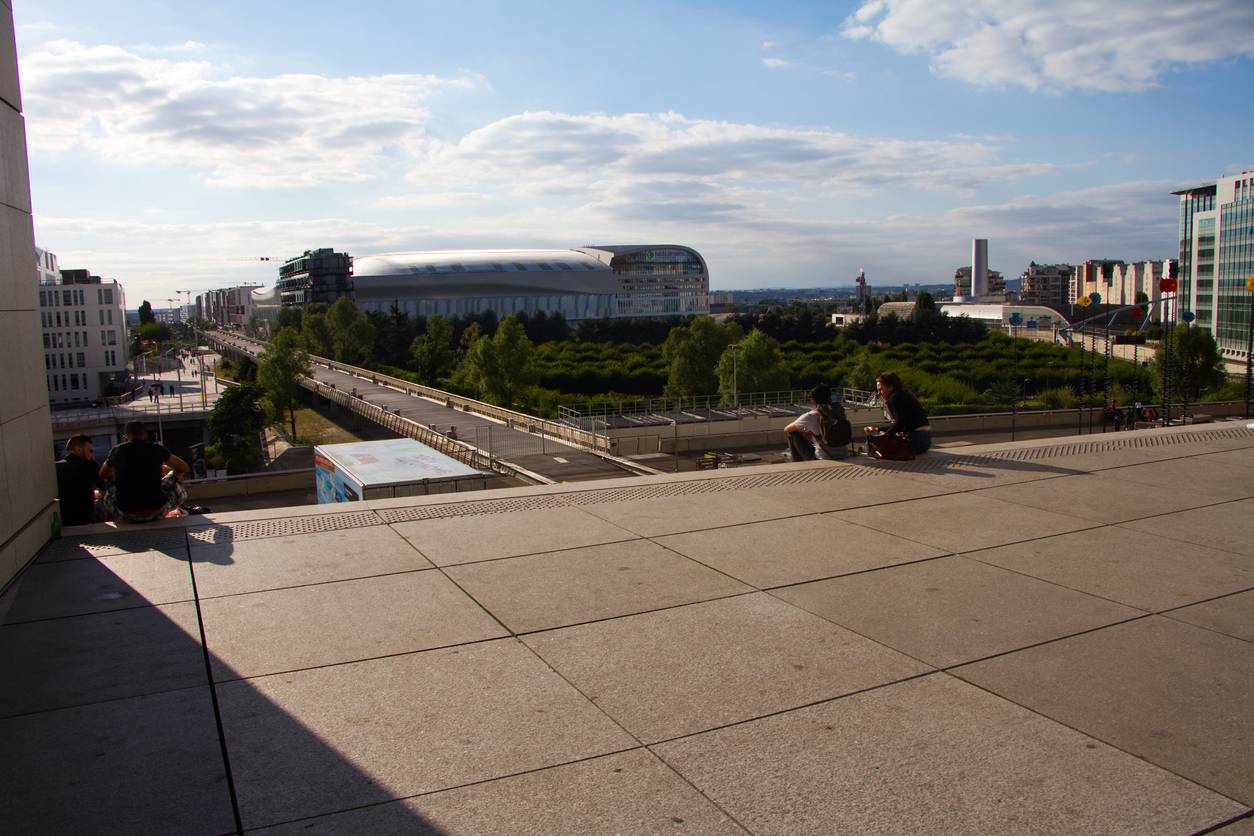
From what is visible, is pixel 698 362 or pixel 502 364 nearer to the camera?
pixel 502 364

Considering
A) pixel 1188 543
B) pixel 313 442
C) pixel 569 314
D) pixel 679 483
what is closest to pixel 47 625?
pixel 679 483

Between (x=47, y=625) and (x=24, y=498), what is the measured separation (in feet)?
5.72

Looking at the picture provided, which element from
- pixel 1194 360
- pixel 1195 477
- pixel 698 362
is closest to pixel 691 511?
pixel 1195 477

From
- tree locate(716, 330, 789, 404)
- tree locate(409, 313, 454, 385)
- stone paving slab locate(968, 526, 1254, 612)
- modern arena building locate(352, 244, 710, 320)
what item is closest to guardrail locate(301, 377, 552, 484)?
stone paving slab locate(968, 526, 1254, 612)

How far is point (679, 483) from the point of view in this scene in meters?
9.41

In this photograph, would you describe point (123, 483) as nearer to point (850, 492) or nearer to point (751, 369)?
point (850, 492)

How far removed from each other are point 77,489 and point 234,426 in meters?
38.0

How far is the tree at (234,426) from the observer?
43312 millimetres

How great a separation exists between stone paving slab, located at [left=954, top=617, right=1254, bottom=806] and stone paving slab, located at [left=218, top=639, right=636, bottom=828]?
1.91 m

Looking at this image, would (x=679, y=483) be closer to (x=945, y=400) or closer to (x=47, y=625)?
(x=47, y=625)

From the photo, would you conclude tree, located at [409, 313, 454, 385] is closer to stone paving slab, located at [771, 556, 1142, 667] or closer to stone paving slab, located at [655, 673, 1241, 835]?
stone paving slab, located at [771, 556, 1142, 667]

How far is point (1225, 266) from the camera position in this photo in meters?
85.2

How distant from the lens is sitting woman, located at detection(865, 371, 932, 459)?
34.1ft

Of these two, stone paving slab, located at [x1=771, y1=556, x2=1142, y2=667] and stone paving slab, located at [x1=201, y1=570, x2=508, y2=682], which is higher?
stone paving slab, located at [x1=201, y1=570, x2=508, y2=682]
